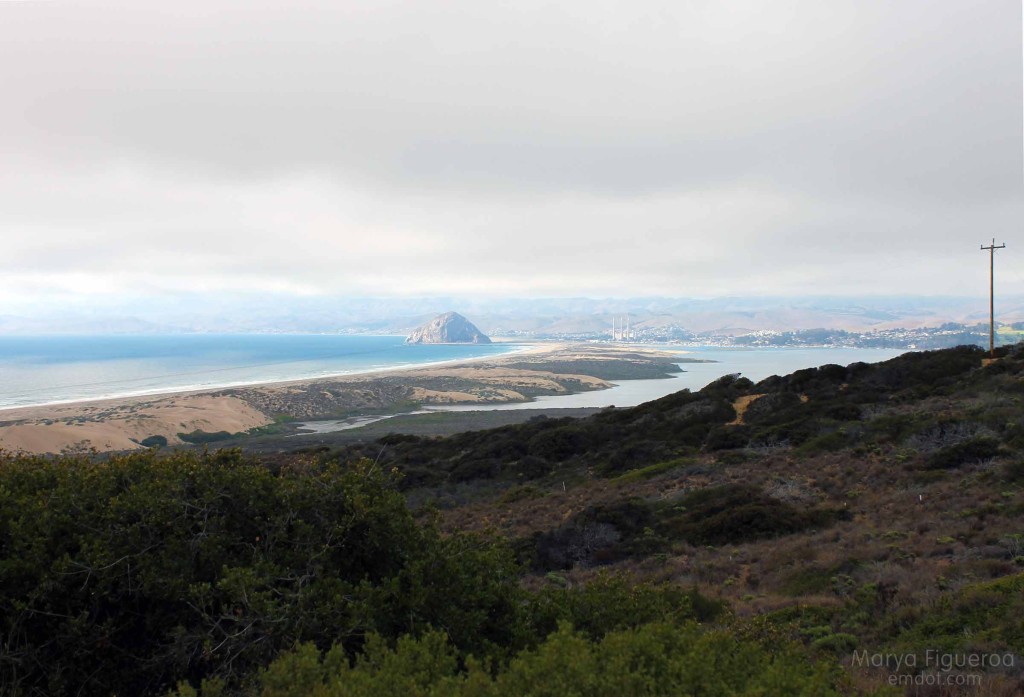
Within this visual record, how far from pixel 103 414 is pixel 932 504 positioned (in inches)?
2897

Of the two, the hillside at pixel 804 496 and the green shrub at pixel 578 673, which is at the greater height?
the green shrub at pixel 578 673

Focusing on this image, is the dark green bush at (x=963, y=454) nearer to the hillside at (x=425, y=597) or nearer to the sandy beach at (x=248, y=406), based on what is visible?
the hillside at (x=425, y=597)

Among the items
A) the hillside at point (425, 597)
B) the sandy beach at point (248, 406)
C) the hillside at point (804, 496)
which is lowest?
the sandy beach at point (248, 406)

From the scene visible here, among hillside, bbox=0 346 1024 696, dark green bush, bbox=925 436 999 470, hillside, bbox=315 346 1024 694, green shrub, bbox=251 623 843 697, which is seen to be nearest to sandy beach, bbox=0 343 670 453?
hillside, bbox=315 346 1024 694

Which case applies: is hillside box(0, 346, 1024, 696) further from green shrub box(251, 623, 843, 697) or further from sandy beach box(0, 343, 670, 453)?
sandy beach box(0, 343, 670, 453)

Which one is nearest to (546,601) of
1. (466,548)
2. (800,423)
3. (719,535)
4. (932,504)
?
(466,548)

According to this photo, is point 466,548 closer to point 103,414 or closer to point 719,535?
point 719,535

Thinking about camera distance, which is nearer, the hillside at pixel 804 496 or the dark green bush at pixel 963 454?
the hillside at pixel 804 496

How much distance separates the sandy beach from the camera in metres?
50.9

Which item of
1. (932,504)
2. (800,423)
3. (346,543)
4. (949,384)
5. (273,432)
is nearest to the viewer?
(346,543)

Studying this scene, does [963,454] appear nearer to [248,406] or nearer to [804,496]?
[804,496]

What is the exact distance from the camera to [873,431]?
23578mm

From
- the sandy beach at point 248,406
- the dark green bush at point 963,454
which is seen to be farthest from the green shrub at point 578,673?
the sandy beach at point 248,406

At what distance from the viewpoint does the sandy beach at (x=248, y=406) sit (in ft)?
167
